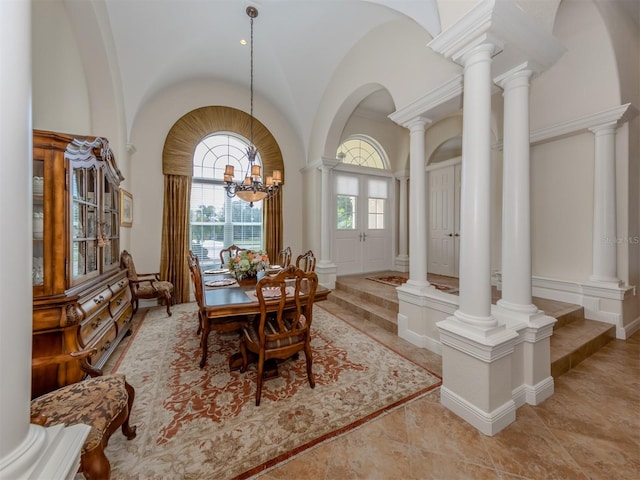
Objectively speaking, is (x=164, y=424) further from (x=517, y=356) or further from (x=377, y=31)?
(x=377, y=31)

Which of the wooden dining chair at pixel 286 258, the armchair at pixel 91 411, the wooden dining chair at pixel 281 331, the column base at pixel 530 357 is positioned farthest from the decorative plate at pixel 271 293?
the column base at pixel 530 357

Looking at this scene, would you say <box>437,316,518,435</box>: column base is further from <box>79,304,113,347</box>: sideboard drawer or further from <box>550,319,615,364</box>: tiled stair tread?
<box>79,304,113,347</box>: sideboard drawer

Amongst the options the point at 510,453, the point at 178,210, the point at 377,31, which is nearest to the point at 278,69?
the point at 377,31

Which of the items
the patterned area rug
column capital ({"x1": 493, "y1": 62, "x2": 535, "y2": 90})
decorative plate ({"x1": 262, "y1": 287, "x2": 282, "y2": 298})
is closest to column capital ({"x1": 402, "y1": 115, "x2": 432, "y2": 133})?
column capital ({"x1": 493, "y1": 62, "x2": 535, "y2": 90})

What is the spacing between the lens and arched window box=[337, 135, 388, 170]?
226 inches

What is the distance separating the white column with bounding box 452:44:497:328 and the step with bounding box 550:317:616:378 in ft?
3.87

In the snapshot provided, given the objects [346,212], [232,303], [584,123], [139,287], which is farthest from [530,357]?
[139,287]

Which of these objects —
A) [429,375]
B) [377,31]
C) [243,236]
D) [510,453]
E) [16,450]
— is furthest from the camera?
[243,236]

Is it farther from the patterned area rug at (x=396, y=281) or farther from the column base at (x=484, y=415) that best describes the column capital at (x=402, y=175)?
the column base at (x=484, y=415)

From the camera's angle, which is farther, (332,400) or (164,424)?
(332,400)

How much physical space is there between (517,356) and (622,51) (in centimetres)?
372

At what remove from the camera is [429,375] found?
2334 millimetres

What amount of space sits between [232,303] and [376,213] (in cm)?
456

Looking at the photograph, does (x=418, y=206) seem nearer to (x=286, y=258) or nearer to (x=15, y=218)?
(x=286, y=258)
